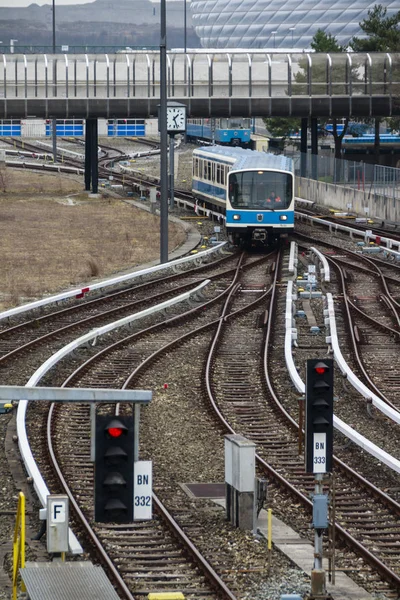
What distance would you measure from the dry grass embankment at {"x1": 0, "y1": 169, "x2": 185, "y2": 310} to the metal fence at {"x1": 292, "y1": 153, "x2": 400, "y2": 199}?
881 centimetres

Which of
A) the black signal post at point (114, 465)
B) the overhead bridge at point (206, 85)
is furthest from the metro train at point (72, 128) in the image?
the black signal post at point (114, 465)

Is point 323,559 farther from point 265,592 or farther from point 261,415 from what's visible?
point 261,415

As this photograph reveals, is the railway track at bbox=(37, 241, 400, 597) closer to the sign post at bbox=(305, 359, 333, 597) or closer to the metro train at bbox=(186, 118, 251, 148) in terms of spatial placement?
the sign post at bbox=(305, 359, 333, 597)

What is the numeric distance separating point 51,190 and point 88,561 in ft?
191

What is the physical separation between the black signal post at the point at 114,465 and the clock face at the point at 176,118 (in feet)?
133

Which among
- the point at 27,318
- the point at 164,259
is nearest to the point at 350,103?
the point at 164,259

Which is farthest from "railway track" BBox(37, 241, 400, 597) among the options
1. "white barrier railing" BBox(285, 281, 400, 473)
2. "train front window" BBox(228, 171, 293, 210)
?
"train front window" BBox(228, 171, 293, 210)

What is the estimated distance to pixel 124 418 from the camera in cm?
846

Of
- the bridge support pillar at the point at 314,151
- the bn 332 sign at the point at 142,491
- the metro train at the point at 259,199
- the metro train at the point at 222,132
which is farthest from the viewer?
the metro train at the point at 222,132

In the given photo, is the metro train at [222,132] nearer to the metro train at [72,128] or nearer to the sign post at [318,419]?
the metro train at [72,128]

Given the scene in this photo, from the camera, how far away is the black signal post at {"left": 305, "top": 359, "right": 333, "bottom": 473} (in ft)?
39.0

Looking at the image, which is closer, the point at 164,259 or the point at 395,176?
the point at 164,259

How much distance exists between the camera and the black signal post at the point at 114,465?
27.6 ft

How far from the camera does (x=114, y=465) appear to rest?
8430 millimetres
